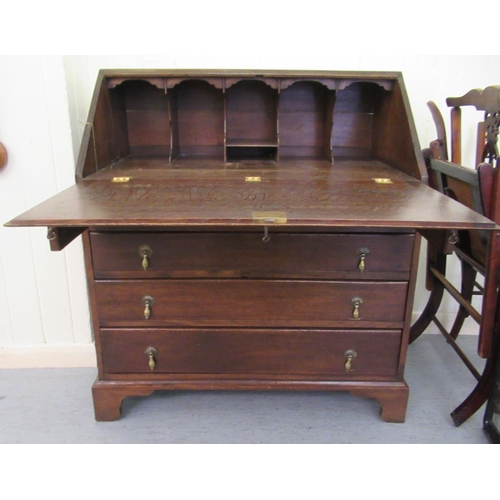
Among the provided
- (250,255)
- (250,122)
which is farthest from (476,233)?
(250,122)

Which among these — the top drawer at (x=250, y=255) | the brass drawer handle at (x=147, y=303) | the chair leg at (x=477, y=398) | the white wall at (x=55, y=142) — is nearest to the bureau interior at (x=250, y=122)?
the white wall at (x=55, y=142)

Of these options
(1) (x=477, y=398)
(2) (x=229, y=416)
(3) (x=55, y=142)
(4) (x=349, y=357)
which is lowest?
(2) (x=229, y=416)

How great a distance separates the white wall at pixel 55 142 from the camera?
6.12 ft

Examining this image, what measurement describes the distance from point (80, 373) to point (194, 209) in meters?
1.38

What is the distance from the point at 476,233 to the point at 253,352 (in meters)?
1.04

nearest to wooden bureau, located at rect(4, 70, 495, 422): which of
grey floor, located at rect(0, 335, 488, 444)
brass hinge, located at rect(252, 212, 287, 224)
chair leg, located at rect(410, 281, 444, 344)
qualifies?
brass hinge, located at rect(252, 212, 287, 224)

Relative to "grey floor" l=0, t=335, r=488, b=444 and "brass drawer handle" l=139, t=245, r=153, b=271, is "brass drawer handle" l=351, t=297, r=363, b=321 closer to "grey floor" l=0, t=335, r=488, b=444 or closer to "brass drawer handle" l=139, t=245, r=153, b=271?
"grey floor" l=0, t=335, r=488, b=444

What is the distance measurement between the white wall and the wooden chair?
1.10 feet

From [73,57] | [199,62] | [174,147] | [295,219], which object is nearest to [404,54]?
[199,62]

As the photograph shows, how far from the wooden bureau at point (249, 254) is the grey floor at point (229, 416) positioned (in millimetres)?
112

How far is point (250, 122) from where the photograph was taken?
2127 mm

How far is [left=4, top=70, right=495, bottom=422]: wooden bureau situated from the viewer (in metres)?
1.32

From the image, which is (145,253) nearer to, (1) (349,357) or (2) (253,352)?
(2) (253,352)

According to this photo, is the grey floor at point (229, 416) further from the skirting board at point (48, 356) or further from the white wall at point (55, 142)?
the white wall at point (55, 142)
